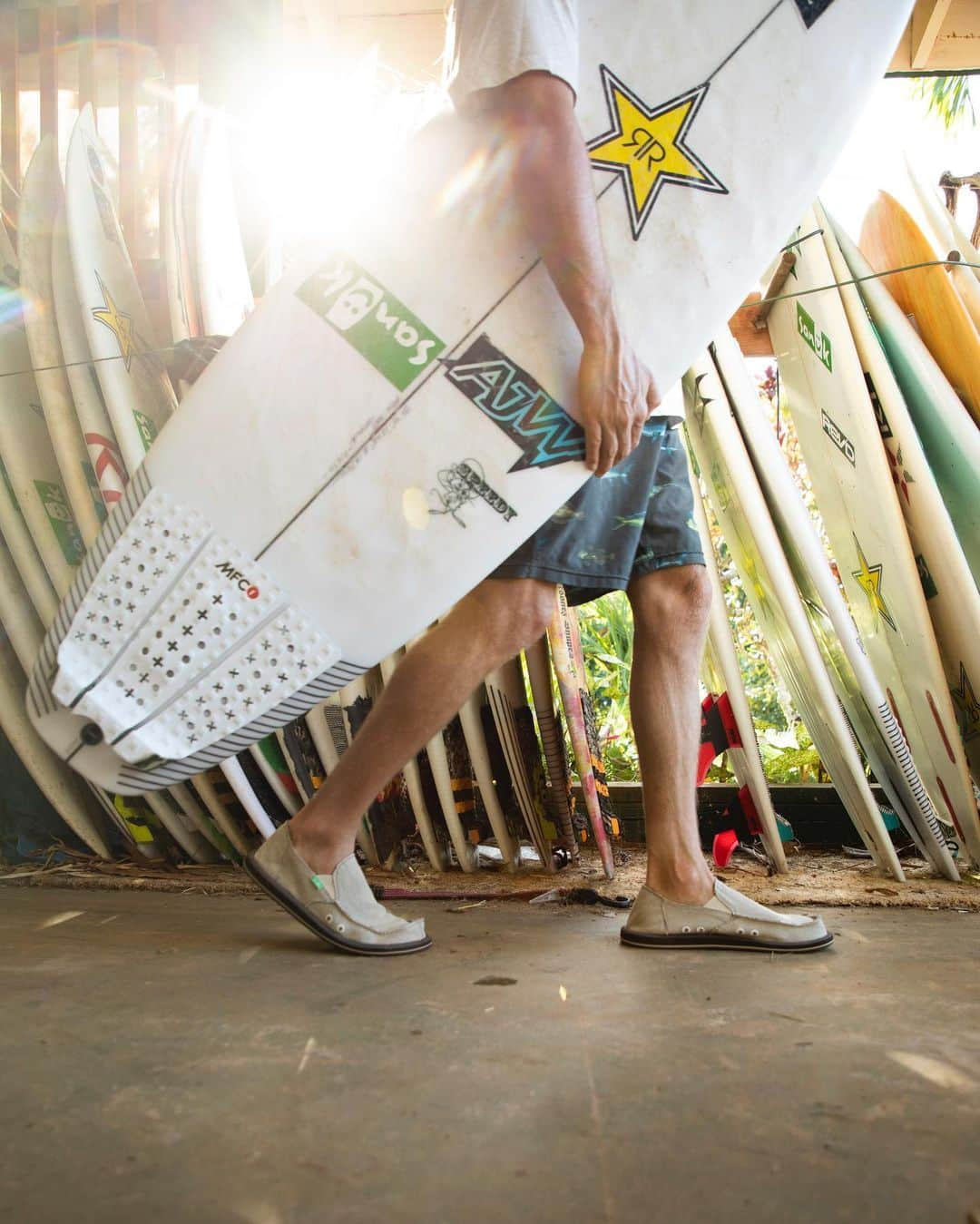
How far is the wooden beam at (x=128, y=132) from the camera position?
8.86ft

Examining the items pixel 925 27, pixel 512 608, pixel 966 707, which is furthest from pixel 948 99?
pixel 512 608

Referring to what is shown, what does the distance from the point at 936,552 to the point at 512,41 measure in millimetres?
1440

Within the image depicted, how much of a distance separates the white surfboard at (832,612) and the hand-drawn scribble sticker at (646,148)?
73 centimetres

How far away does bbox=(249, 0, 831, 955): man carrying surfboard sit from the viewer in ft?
4.41

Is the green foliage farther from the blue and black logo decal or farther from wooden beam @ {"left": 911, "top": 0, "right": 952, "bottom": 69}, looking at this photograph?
the blue and black logo decal

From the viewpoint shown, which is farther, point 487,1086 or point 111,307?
point 111,307

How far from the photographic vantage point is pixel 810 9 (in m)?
1.64

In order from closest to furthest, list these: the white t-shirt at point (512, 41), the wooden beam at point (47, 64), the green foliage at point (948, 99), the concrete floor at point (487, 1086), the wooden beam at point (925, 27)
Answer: the concrete floor at point (487, 1086)
the white t-shirt at point (512, 41)
the wooden beam at point (47, 64)
the wooden beam at point (925, 27)
the green foliage at point (948, 99)

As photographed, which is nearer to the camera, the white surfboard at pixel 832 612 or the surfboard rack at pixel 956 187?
the white surfboard at pixel 832 612

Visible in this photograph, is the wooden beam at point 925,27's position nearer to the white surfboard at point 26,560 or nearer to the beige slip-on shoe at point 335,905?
the white surfboard at point 26,560

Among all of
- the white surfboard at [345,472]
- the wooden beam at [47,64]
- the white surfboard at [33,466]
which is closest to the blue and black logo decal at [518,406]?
the white surfboard at [345,472]

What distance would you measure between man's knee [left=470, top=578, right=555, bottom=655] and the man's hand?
20 centimetres

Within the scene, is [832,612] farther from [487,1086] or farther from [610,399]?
[487,1086]

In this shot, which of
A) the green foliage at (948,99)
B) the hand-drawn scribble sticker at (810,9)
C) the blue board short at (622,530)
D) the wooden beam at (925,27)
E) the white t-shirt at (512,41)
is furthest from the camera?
the green foliage at (948,99)
